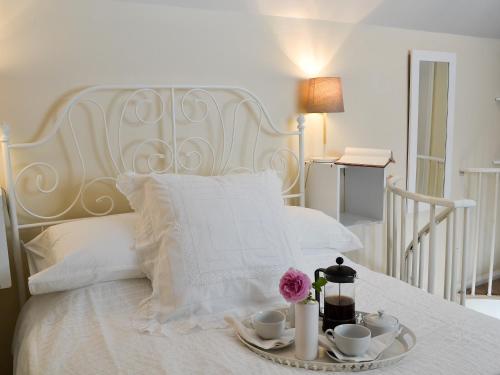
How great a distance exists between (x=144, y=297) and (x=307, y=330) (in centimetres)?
67

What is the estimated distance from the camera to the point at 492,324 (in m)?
1.44

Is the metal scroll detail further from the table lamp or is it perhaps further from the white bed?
the table lamp

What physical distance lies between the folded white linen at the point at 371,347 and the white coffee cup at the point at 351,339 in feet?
0.04

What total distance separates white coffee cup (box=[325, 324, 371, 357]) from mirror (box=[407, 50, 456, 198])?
209 centimetres

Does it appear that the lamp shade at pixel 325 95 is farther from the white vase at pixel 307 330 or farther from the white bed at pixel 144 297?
the white vase at pixel 307 330

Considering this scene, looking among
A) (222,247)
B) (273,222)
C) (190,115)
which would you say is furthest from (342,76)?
(222,247)

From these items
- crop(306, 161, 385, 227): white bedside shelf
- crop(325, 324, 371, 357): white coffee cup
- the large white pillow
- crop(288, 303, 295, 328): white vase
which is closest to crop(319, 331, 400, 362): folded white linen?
crop(325, 324, 371, 357): white coffee cup

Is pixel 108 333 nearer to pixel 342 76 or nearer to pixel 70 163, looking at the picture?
pixel 70 163

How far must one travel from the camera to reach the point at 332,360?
124 cm

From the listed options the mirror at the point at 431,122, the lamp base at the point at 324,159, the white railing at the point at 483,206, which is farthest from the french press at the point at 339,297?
the white railing at the point at 483,206

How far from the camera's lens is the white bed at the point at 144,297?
1258 millimetres

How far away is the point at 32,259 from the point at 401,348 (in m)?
1.42

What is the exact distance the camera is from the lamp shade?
2551 mm

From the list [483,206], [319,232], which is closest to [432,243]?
[319,232]
